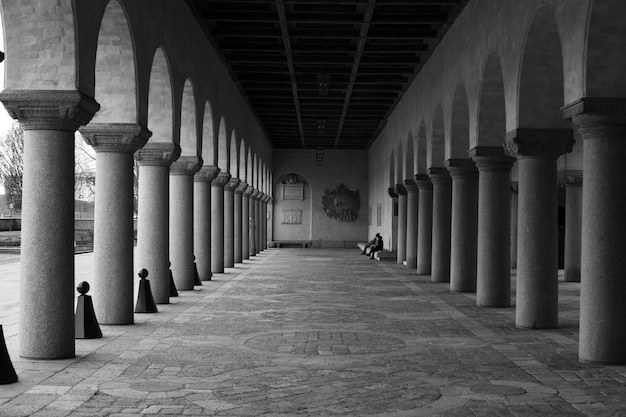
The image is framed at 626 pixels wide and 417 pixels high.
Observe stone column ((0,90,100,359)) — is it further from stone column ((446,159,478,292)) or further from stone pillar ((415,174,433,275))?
stone pillar ((415,174,433,275))

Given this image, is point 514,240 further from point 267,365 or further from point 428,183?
point 267,365

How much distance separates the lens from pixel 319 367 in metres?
10.2

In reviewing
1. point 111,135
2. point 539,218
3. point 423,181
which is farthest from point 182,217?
point 423,181

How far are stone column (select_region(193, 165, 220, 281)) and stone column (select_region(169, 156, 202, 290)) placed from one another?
9.83 ft

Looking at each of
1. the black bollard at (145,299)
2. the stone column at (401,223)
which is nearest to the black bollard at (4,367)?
the black bollard at (145,299)

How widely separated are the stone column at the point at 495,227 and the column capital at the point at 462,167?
2894mm

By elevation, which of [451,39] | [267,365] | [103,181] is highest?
[451,39]

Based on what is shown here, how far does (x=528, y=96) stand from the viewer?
14.2m

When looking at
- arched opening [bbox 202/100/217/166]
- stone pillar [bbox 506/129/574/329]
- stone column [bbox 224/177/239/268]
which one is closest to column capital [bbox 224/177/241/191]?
stone column [bbox 224/177/239/268]

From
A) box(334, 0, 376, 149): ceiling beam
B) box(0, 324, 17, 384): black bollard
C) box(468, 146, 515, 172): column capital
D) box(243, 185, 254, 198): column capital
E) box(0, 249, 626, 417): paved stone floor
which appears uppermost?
box(334, 0, 376, 149): ceiling beam

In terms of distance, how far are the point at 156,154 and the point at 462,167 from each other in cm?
761

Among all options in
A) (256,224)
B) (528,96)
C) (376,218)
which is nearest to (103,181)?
(528,96)

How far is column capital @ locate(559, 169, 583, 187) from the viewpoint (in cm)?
2536

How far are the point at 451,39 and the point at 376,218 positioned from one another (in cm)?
2738
